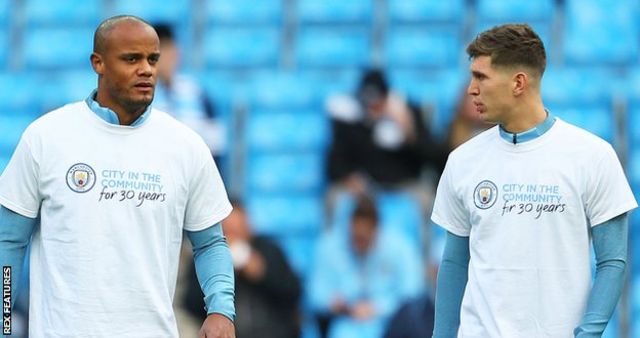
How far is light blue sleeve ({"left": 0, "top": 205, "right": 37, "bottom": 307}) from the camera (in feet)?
19.7

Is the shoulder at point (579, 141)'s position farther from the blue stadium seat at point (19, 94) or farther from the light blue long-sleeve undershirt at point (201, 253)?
the blue stadium seat at point (19, 94)

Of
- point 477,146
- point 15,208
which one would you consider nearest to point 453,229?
point 477,146

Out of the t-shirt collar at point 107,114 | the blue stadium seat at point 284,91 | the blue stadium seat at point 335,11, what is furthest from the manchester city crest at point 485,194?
the blue stadium seat at point 335,11

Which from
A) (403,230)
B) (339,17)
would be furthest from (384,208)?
(339,17)

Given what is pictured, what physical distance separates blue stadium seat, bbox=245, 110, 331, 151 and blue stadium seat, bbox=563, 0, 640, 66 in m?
2.09

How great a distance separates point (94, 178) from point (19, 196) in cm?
30

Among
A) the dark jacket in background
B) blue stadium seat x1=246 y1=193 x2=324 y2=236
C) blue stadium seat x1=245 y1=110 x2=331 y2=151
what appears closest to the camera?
the dark jacket in background

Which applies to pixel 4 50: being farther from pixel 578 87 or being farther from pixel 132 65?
pixel 132 65

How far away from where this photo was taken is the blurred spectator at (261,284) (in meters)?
10.4

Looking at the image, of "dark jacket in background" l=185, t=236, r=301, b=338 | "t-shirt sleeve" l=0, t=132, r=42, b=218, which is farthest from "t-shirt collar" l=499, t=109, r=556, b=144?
"dark jacket in background" l=185, t=236, r=301, b=338

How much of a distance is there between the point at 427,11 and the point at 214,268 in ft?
22.5

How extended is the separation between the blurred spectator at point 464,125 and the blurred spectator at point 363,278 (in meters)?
0.75

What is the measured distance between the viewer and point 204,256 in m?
6.29

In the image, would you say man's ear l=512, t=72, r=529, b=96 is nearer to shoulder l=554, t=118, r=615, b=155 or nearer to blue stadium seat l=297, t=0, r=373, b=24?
shoulder l=554, t=118, r=615, b=155
